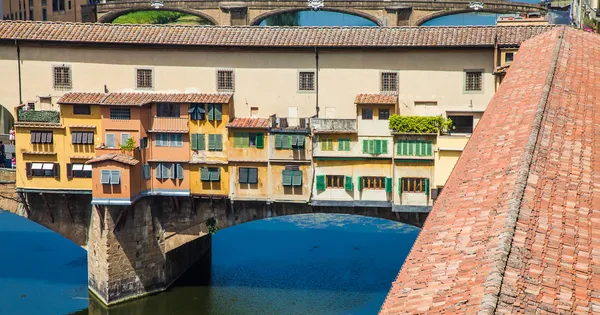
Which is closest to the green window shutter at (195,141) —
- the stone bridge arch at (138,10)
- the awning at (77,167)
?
the awning at (77,167)

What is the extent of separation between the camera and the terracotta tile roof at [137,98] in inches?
1388

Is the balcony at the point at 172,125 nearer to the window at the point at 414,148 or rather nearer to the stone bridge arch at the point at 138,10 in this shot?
the window at the point at 414,148

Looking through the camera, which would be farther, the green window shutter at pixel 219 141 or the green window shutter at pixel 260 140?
the green window shutter at pixel 219 141

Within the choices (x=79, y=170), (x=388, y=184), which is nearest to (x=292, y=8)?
(x=79, y=170)

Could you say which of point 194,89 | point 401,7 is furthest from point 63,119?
point 401,7

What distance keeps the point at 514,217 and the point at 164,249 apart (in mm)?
28359

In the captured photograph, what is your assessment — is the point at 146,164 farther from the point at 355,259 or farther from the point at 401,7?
the point at 401,7

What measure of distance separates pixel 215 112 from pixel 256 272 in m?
5.96

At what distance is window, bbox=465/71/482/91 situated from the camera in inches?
1393

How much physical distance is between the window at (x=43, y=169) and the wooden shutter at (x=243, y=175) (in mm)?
6002

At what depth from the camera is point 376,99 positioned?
35031 millimetres

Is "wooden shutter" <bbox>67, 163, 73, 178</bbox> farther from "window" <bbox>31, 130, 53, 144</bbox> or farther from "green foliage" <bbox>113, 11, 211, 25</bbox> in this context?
"green foliage" <bbox>113, 11, 211, 25</bbox>

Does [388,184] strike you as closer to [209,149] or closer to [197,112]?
[209,149]

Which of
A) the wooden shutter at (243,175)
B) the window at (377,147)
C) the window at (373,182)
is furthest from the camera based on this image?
the wooden shutter at (243,175)
